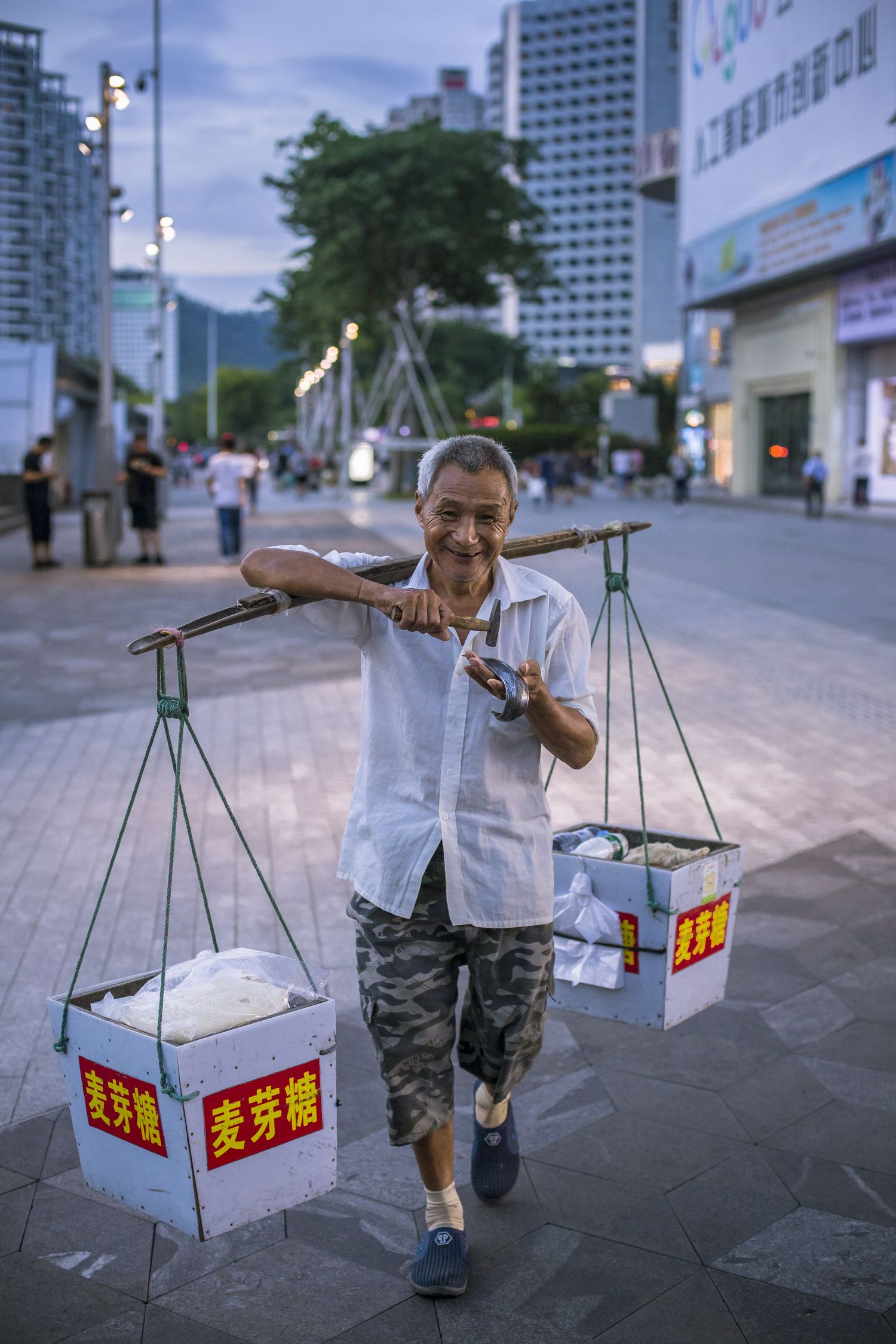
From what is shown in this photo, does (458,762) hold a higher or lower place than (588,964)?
higher

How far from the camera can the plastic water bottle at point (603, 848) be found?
3721mm

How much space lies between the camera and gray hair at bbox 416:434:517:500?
2.83 meters

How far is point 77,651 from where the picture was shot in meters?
12.3

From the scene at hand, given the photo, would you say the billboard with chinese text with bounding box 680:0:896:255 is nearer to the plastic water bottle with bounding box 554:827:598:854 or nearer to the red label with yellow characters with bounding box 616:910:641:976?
the plastic water bottle with bounding box 554:827:598:854

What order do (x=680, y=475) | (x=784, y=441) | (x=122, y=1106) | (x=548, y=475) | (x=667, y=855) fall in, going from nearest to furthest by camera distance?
(x=122, y=1106), (x=667, y=855), (x=680, y=475), (x=548, y=475), (x=784, y=441)

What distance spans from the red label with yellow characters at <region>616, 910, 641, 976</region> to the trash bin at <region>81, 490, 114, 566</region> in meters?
A: 17.8

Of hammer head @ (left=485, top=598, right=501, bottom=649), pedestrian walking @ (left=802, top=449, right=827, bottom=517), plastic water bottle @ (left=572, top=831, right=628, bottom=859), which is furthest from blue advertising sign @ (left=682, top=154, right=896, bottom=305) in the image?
hammer head @ (left=485, top=598, right=501, bottom=649)

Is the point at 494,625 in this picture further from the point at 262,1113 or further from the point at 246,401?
the point at 246,401

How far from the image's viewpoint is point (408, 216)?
4009 centimetres

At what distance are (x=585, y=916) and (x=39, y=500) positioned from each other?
1743cm

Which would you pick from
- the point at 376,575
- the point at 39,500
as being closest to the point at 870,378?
the point at 39,500

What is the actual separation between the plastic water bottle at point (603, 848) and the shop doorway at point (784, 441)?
4001 centimetres

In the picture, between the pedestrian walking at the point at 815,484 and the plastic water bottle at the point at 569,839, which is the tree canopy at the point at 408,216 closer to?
the pedestrian walking at the point at 815,484

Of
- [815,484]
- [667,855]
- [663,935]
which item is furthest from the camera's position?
[815,484]
